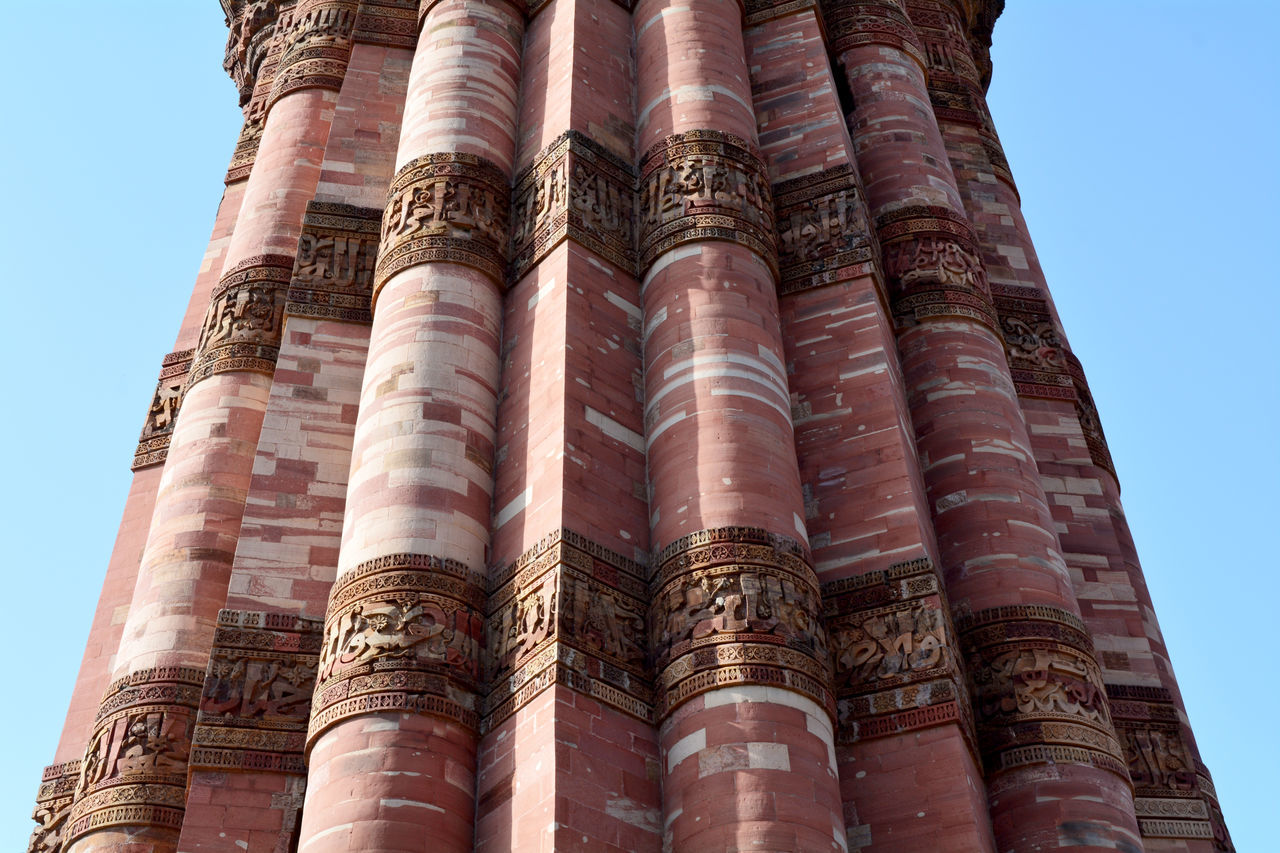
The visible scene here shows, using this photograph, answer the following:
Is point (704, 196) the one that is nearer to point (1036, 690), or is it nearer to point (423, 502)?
point (423, 502)

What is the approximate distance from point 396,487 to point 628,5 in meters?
6.40

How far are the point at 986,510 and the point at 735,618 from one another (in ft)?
9.13

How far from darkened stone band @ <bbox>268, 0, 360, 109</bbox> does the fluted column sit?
5113 millimetres

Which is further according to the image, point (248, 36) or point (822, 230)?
point (248, 36)

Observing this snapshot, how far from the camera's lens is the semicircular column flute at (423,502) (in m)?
9.08

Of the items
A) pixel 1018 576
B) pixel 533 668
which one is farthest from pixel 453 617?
pixel 1018 576

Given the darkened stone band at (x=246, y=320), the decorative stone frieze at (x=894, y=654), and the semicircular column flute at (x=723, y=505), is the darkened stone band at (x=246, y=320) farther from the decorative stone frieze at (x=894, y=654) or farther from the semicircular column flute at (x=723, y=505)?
the decorative stone frieze at (x=894, y=654)

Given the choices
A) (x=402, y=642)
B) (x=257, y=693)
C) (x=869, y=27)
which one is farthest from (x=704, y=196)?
(x=257, y=693)

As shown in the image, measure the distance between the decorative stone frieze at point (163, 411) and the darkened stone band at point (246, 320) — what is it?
905mm

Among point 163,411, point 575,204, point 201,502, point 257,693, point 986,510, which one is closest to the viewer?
point 257,693

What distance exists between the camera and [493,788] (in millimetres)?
9211

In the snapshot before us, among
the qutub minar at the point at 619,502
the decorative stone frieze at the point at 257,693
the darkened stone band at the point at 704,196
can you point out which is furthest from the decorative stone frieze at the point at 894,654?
the decorative stone frieze at the point at 257,693

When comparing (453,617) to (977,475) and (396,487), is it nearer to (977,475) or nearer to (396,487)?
(396,487)

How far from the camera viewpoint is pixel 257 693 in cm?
1057
